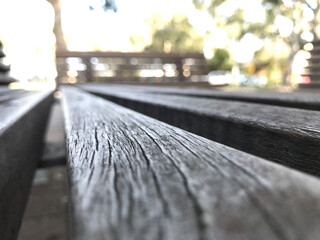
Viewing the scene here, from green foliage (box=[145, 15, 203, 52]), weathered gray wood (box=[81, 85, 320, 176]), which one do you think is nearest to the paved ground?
weathered gray wood (box=[81, 85, 320, 176])

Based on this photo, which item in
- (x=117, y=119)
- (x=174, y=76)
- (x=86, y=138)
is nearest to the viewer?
(x=86, y=138)

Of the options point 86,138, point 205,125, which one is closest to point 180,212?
point 86,138

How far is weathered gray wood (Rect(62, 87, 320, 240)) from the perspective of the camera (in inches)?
11.7

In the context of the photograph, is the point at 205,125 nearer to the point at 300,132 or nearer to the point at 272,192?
the point at 300,132

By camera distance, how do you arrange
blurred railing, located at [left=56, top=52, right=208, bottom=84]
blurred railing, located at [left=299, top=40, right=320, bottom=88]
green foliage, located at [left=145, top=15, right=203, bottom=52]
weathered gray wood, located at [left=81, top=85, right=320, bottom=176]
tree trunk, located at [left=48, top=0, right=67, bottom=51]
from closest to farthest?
weathered gray wood, located at [left=81, top=85, right=320, bottom=176]
blurred railing, located at [left=299, top=40, right=320, bottom=88]
blurred railing, located at [left=56, top=52, right=208, bottom=84]
tree trunk, located at [left=48, top=0, right=67, bottom=51]
green foliage, located at [left=145, top=15, right=203, bottom=52]

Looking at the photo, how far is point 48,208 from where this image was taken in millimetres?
2803

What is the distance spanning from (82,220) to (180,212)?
0.35ft

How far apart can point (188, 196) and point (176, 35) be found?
33066 millimetres

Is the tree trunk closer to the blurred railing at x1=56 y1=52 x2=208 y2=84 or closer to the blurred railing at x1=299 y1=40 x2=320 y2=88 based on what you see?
the blurred railing at x1=56 y1=52 x2=208 y2=84

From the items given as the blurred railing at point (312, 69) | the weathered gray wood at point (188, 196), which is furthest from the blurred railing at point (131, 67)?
the weathered gray wood at point (188, 196)

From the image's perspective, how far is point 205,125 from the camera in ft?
3.74

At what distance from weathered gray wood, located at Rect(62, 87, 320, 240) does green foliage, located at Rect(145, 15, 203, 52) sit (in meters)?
32.2

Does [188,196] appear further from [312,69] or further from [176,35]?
[176,35]

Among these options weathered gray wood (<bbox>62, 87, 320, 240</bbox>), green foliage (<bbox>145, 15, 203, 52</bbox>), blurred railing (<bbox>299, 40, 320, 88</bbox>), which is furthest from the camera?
green foliage (<bbox>145, 15, 203, 52</bbox>)
